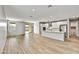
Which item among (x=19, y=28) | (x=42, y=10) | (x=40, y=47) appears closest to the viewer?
(x=40, y=47)

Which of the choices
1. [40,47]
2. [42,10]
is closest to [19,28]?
[42,10]

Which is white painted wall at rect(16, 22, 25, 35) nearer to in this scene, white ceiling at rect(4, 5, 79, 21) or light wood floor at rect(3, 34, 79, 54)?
white ceiling at rect(4, 5, 79, 21)

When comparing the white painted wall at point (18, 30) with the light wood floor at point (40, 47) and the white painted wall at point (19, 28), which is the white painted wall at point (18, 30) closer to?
the white painted wall at point (19, 28)

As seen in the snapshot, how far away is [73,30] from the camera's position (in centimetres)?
1541

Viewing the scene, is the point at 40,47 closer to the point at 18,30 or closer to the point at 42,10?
the point at 42,10

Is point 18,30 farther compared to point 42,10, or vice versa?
point 18,30

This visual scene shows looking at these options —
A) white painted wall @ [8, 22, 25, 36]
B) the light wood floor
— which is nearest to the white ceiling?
the light wood floor

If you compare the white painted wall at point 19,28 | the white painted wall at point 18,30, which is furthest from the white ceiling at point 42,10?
the white painted wall at point 19,28

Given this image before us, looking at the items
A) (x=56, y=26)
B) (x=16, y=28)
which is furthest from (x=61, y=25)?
(x=16, y=28)
